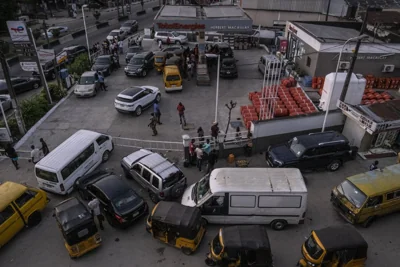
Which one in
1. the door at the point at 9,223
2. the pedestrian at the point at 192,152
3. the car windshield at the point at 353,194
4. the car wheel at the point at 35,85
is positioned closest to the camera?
the door at the point at 9,223

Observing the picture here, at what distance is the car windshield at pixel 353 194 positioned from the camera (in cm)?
1262

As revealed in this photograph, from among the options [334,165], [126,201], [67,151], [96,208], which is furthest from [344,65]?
[96,208]

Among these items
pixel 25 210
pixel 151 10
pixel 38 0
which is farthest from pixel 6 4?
pixel 25 210

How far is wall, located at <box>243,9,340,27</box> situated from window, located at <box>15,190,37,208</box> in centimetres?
4061

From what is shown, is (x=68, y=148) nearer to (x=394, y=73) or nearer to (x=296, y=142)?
(x=296, y=142)

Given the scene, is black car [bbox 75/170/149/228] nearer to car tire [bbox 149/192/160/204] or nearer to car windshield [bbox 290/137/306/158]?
car tire [bbox 149/192/160/204]

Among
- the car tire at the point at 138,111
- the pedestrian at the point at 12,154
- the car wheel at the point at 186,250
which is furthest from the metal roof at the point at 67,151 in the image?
the car wheel at the point at 186,250

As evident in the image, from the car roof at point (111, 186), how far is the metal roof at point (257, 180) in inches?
149

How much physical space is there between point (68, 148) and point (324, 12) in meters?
37.7

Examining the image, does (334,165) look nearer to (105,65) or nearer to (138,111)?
(138,111)

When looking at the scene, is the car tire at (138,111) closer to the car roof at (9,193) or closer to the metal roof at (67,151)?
the metal roof at (67,151)

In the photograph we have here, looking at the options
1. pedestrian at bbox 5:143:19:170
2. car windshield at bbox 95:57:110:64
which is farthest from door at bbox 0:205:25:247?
car windshield at bbox 95:57:110:64

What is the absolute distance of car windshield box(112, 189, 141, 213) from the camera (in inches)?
506

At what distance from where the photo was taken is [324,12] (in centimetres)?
4119
